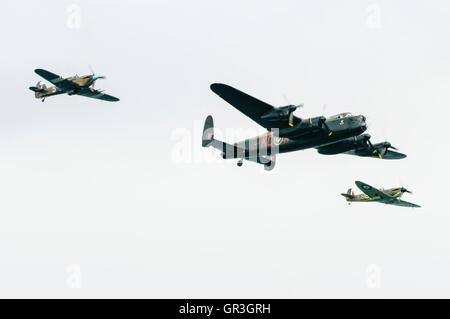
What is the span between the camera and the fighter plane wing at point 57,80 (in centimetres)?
4459

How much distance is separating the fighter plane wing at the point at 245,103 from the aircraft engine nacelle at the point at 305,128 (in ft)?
1.63

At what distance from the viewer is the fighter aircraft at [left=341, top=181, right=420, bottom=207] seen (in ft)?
161

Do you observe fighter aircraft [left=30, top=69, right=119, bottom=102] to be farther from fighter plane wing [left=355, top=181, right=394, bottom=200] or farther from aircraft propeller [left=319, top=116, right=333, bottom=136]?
fighter plane wing [left=355, top=181, right=394, bottom=200]

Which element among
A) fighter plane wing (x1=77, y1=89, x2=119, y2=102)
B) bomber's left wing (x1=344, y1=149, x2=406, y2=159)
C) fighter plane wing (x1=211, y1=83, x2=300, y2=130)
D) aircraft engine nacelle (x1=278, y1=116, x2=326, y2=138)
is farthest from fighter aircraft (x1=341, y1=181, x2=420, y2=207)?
fighter plane wing (x1=77, y1=89, x2=119, y2=102)


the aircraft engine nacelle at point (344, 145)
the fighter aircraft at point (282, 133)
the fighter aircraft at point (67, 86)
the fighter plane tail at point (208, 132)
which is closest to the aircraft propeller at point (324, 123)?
the fighter aircraft at point (282, 133)

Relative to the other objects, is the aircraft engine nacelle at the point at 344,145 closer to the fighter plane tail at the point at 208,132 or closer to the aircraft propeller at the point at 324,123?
the aircraft propeller at the point at 324,123

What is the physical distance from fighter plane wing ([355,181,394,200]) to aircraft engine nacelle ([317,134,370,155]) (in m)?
6.60

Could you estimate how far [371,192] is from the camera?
162 ft

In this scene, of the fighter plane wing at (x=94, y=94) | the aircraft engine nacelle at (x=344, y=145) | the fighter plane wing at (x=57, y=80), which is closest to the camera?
the aircraft engine nacelle at (x=344, y=145)

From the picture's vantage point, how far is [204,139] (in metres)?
42.6
